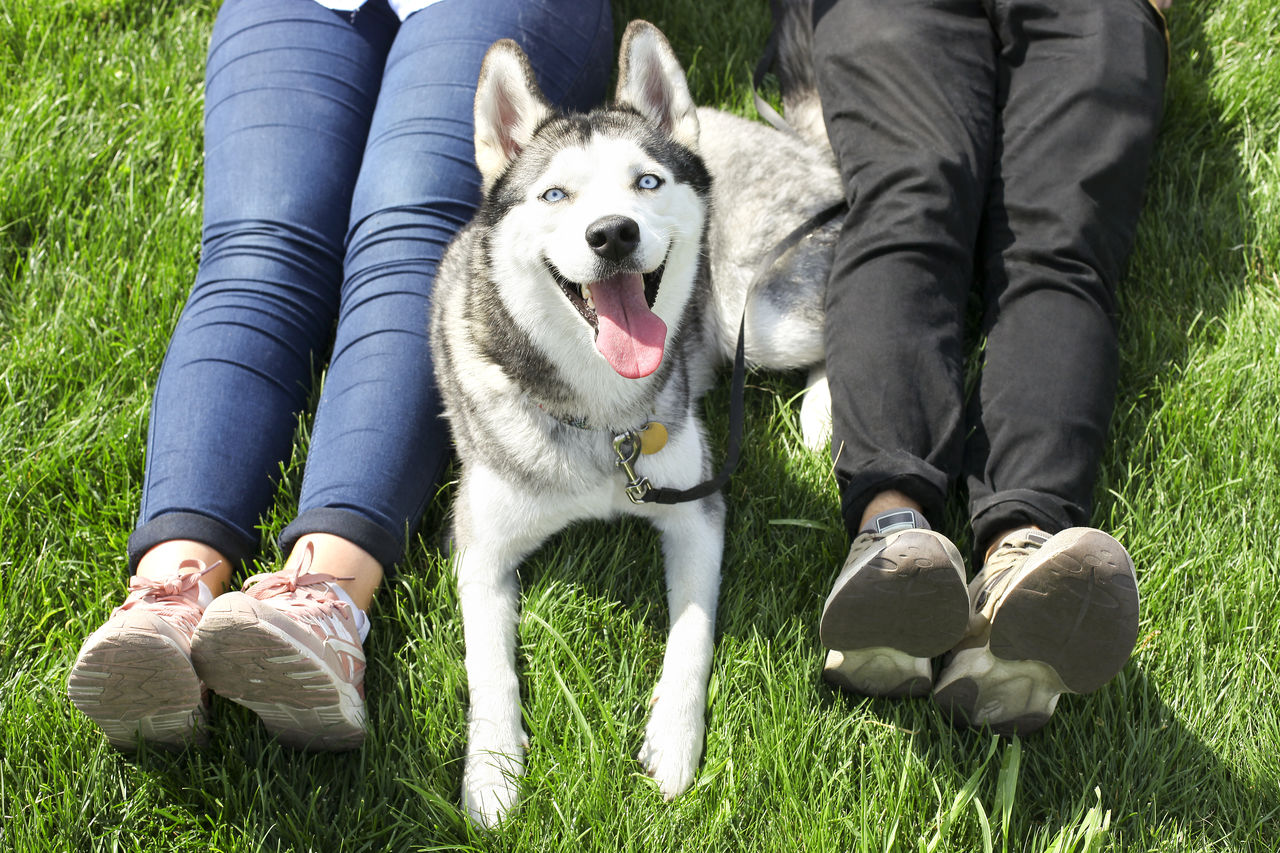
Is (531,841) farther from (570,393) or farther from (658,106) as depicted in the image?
(658,106)

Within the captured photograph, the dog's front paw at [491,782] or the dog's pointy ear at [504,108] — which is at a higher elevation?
the dog's pointy ear at [504,108]

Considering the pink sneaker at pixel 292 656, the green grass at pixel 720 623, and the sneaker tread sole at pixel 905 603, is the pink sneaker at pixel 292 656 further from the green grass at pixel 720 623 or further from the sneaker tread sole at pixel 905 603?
the sneaker tread sole at pixel 905 603

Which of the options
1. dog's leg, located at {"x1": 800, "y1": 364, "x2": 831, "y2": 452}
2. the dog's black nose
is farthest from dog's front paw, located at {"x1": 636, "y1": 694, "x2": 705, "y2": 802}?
the dog's black nose

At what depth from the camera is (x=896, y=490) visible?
2.53m

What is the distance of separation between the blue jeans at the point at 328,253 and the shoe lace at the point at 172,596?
0.55 feet

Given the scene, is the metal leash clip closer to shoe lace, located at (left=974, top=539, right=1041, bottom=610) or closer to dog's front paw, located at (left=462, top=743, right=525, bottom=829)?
dog's front paw, located at (left=462, top=743, right=525, bottom=829)

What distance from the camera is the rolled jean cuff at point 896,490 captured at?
249 centimetres

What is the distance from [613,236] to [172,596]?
1399 millimetres

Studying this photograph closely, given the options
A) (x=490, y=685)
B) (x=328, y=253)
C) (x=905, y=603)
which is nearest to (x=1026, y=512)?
(x=905, y=603)

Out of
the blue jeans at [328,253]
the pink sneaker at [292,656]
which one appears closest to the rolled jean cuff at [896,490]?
the blue jeans at [328,253]

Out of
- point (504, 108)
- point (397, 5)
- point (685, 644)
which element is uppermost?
point (397, 5)

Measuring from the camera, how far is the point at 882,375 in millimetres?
2643

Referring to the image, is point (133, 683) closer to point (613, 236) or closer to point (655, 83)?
point (613, 236)

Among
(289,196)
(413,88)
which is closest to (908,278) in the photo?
(413,88)
